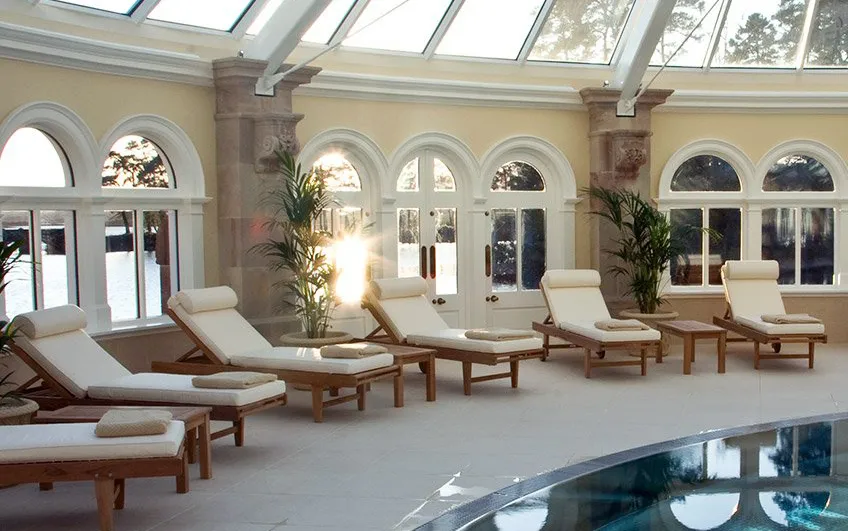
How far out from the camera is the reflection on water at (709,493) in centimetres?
543

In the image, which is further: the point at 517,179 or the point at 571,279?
the point at 517,179

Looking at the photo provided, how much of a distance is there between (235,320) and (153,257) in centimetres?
150

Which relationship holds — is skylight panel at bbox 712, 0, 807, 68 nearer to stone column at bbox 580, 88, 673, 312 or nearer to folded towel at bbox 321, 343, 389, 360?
stone column at bbox 580, 88, 673, 312

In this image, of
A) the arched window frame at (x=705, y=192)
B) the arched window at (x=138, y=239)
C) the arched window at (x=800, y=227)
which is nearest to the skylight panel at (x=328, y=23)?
the arched window at (x=138, y=239)

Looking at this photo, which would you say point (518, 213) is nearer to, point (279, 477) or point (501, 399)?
point (501, 399)

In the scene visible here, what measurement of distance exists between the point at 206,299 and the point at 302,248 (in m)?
1.49

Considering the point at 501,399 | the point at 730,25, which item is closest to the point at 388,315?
the point at 501,399

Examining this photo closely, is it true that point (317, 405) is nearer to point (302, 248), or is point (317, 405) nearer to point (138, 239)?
point (302, 248)

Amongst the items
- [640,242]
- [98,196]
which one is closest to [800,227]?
[640,242]

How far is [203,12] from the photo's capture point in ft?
34.4

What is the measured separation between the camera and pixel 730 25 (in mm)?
13062

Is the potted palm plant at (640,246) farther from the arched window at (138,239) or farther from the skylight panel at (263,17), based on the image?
the arched window at (138,239)

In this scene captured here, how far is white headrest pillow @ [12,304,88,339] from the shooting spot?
738cm

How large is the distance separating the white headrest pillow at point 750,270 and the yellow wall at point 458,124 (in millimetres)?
1937
